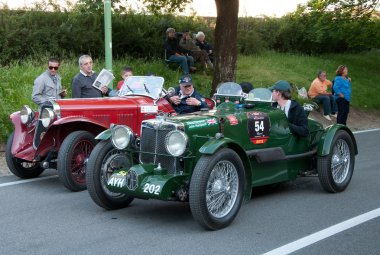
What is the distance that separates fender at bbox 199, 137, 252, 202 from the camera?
5.91 meters

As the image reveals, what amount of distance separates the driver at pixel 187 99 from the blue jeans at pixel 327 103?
8.50 meters

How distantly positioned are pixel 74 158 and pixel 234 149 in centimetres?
245

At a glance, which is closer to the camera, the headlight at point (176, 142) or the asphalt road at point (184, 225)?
the asphalt road at point (184, 225)

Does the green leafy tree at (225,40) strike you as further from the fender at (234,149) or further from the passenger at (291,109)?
the fender at (234,149)

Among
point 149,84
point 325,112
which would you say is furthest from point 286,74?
point 149,84

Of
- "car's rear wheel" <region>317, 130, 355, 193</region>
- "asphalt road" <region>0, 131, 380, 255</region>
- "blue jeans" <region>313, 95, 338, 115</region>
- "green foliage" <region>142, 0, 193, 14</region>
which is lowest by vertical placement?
"blue jeans" <region>313, 95, 338, 115</region>

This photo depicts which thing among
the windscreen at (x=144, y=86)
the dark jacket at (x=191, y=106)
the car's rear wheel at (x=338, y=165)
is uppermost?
the windscreen at (x=144, y=86)

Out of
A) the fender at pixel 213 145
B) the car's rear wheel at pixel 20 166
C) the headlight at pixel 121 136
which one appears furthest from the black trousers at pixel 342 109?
the headlight at pixel 121 136

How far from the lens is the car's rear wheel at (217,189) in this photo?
5773 millimetres

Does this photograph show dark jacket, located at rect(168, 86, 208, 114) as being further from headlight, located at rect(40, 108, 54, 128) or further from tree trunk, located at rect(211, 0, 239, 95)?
tree trunk, located at rect(211, 0, 239, 95)

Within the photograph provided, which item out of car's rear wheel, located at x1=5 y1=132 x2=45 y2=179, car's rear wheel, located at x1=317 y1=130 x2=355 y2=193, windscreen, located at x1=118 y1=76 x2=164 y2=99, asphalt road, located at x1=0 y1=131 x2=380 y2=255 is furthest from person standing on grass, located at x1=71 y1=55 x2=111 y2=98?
car's rear wheel, located at x1=317 y1=130 x2=355 y2=193

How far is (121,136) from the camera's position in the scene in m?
6.54

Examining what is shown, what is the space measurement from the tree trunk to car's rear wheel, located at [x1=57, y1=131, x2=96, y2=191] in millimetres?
7891

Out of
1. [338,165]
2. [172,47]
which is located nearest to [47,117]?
[338,165]
